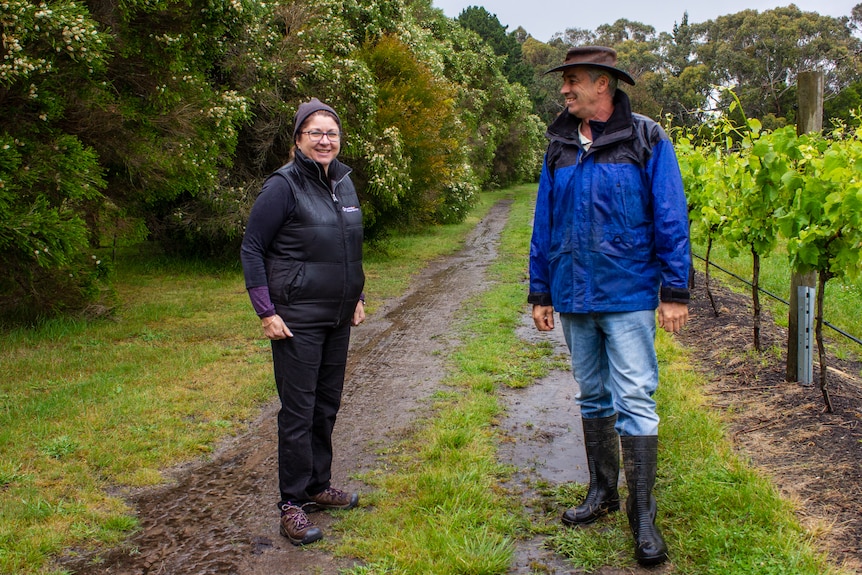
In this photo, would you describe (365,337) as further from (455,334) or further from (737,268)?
(737,268)

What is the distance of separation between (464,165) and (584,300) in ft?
65.5

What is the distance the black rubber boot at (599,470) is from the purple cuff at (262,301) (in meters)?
1.76

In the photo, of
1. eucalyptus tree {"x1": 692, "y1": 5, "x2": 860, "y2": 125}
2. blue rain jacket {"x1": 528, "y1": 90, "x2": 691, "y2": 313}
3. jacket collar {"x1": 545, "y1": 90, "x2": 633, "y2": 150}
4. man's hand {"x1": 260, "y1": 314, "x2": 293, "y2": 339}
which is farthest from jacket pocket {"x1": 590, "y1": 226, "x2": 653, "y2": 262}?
eucalyptus tree {"x1": 692, "y1": 5, "x2": 860, "y2": 125}

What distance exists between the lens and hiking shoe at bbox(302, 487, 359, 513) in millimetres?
4199

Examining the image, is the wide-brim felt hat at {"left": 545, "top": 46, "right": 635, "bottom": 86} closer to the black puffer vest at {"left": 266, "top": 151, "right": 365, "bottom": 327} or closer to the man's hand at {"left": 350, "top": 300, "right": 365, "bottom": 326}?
the black puffer vest at {"left": 266, "top": 151, "right": 365, "bottom": 327}

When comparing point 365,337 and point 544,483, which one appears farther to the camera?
point 365,337

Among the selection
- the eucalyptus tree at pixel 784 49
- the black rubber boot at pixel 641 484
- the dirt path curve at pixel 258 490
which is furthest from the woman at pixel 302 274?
Answer: the eucalyptus tree at pixel 784 49

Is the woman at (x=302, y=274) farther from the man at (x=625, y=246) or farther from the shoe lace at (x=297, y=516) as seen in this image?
the man at (x=625, y=246)

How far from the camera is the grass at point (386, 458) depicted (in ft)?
11.8

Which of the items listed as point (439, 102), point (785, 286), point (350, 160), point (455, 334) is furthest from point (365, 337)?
point (439, 102)

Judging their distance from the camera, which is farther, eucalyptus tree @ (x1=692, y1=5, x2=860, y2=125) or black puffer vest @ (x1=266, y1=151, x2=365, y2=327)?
eucalyptus tree @ (x1=692, y1=5, x2=860, y2=125)

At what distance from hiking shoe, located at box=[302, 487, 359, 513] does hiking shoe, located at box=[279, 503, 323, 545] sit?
0.86 feet

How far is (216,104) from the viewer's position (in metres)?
11.2

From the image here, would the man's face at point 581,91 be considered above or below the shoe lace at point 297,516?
above
